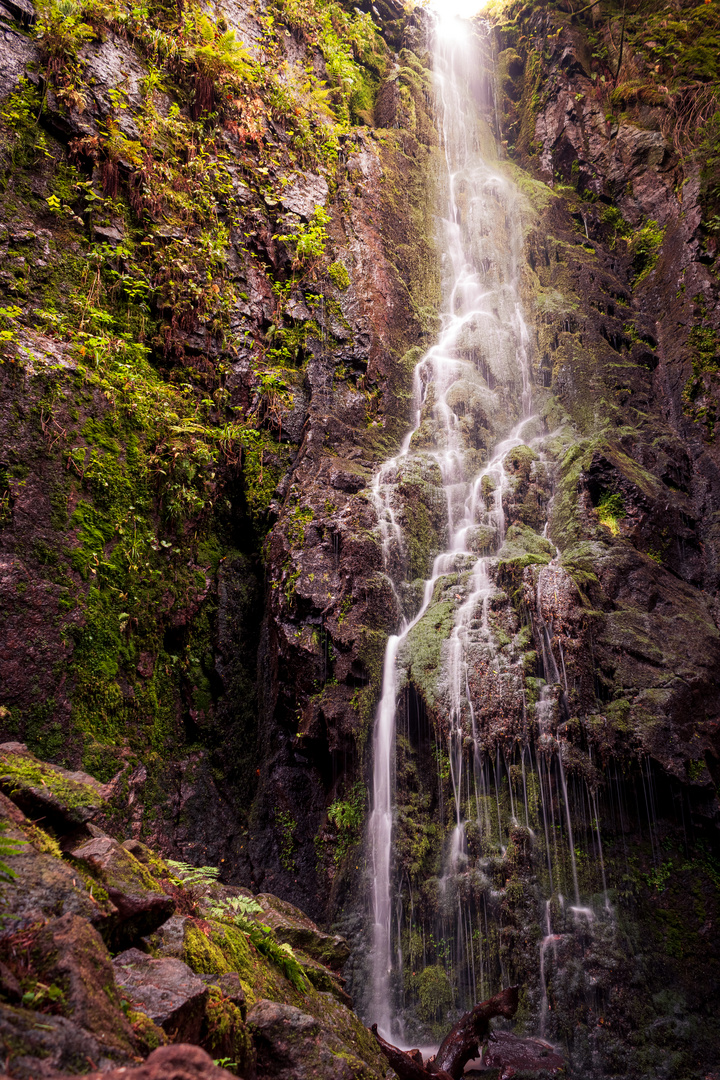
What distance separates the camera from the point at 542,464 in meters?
10.6

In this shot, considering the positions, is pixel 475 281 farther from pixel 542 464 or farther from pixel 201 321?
pixel 201 321

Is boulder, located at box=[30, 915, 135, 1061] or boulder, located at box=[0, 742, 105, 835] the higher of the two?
boulder, located at box=[0, 742, 105, 835]

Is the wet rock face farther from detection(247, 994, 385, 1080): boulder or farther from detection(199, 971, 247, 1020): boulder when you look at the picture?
detection(247, 994, 385, 1080): boulder

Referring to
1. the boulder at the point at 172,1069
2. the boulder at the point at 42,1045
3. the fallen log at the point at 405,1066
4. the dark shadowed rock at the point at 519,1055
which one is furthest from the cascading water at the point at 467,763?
the boulder at the point at 42,1045

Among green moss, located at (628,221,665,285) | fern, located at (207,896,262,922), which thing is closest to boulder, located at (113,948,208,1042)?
fern, located at (207,896,262,922)

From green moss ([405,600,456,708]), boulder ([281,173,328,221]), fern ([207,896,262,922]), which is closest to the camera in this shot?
fern ([207,896,262,922])

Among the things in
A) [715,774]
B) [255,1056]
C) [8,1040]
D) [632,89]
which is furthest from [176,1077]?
[632,89]

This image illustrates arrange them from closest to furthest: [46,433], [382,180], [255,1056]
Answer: [255,1056], [46,433], [382,180]

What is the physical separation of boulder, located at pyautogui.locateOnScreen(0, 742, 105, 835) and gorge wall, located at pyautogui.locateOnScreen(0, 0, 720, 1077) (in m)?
2.36

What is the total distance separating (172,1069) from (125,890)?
1629 mm

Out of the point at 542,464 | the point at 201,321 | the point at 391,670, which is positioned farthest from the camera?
the point at 542,464

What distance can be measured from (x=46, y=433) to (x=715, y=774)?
9219mm

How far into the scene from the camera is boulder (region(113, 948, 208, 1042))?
2240mm

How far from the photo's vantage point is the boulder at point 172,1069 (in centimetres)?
139
